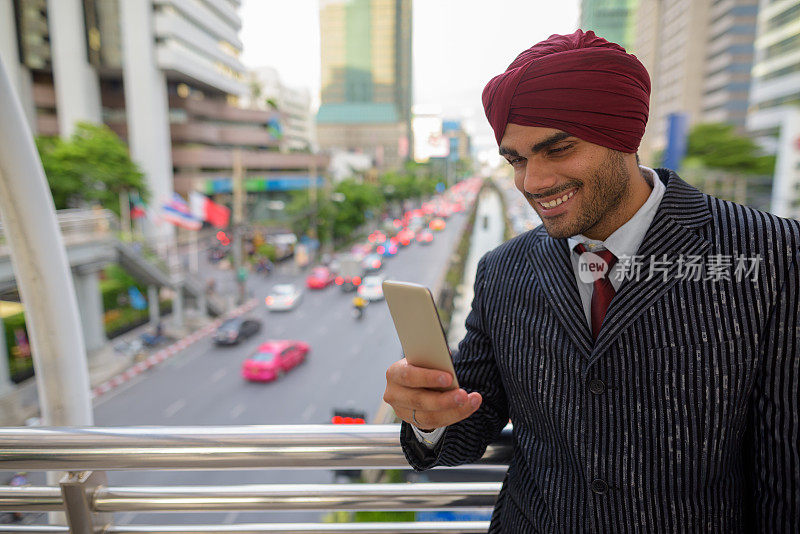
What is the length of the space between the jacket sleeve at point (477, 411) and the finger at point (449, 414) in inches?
4.7

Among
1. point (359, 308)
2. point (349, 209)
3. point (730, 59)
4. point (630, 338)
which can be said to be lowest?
point (359, 308)

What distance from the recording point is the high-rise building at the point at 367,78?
3331 cm

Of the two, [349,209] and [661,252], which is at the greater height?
[661,252]

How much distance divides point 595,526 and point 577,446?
12 cm

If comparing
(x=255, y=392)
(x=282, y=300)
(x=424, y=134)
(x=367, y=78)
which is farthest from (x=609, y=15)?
(x=424, y=134)

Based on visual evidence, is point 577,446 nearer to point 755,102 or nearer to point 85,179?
point 85,179

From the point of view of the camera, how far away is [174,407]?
887 cm

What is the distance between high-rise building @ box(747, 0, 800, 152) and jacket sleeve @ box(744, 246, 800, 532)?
1807 centimetres

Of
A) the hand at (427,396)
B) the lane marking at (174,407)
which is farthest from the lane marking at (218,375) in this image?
the hand at (427,396)

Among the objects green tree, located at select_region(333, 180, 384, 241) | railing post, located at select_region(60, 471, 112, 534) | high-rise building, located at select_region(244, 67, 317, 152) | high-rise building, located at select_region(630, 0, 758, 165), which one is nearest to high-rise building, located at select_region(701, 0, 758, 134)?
high-rise building, located at select_region(630, 0, 758, 165)

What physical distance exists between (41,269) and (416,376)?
1.99 meters

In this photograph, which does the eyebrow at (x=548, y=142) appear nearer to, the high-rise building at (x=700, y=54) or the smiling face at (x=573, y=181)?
the smiling face at (x=573, y=181)

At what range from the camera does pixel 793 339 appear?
0.66 metres

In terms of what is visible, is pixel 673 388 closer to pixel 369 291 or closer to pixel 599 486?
pixel 599 486
